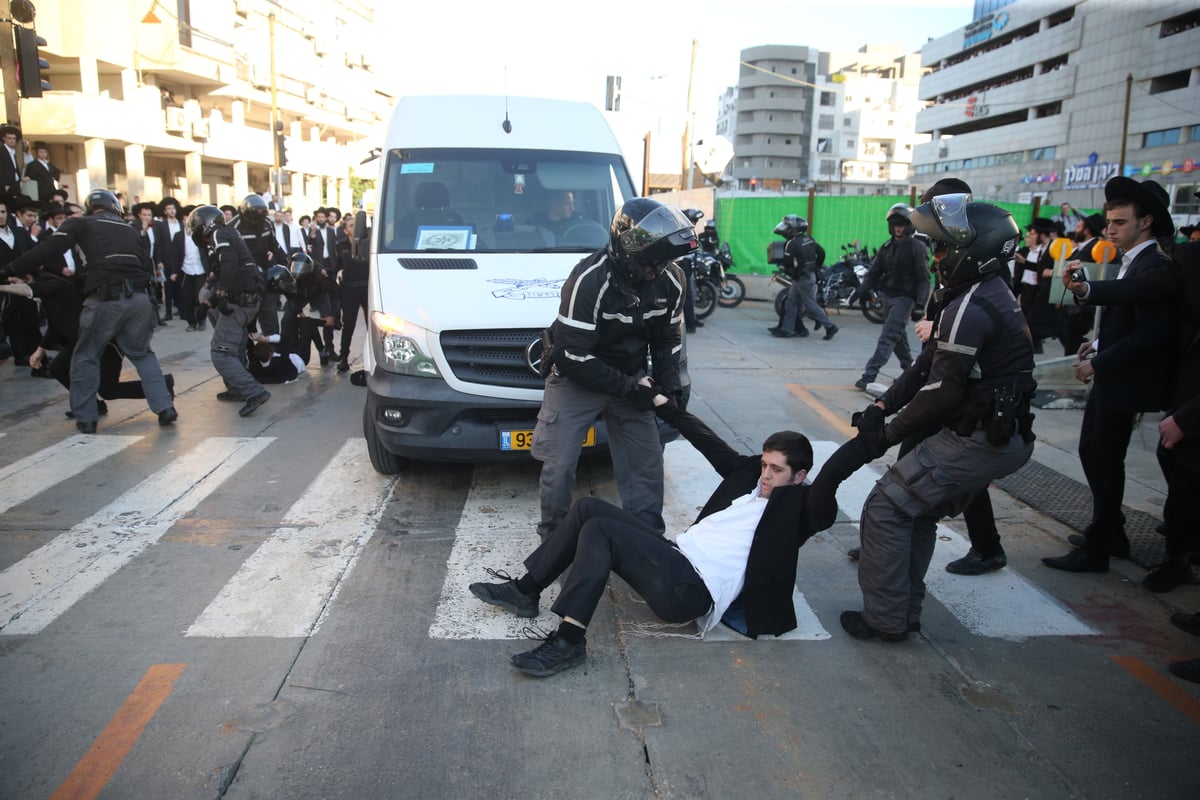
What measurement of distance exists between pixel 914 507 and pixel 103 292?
6571 millimetres

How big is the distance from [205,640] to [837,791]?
2738mm

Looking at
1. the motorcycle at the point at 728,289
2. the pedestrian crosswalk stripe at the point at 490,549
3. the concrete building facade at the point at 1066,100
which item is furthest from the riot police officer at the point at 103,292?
the concrete building facade at the point at 1066,100

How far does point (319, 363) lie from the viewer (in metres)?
11.1

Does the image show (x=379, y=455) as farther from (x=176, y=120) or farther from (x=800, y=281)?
(x=176, y=120)

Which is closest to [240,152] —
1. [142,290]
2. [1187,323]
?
[142,290]

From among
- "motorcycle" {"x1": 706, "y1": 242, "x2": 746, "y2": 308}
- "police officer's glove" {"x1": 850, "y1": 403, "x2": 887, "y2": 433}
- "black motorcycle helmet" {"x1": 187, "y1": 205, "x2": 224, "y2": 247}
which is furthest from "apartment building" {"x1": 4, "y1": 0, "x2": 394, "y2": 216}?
"police officer's glove" {"x1": 850, "y1": 403, "x2": 887, "y2": 433}

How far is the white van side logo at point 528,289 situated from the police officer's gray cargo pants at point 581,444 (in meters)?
1.13

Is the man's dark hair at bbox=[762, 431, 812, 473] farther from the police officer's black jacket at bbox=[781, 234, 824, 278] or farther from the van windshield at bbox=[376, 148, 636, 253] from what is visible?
the police officer's black jacket at bbox=[781, 234, 824, 278]

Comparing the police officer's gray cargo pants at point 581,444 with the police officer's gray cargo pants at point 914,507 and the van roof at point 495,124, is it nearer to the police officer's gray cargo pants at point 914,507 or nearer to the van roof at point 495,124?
the police officer's gray cargo pants at point 914,507

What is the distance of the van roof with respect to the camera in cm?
685

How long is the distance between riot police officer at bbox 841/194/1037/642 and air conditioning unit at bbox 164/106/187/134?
37.3 meters

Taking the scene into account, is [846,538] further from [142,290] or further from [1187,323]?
[142,290]

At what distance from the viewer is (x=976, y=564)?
4.78 meters

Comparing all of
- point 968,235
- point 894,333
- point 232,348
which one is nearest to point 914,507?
point 968,235
